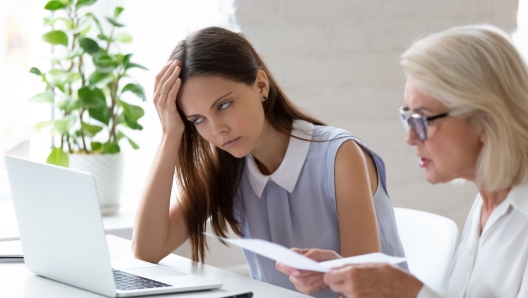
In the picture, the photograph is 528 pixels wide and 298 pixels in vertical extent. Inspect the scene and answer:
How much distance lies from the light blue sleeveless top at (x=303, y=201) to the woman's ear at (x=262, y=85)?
119 mm

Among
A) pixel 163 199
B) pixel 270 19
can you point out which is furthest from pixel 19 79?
pixel 163 199

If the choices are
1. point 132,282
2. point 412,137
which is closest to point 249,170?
point 132,282

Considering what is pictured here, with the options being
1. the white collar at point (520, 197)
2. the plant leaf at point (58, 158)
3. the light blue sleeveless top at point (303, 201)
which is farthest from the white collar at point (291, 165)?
the plant leaf at point (58, 158)

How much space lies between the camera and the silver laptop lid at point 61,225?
1.09 metres

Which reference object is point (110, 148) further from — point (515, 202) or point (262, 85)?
point (515, 202)

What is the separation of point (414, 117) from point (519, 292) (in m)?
0.29

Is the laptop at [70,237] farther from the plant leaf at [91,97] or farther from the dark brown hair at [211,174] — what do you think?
the plant leaf at [91,97]

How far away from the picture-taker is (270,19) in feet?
7.15

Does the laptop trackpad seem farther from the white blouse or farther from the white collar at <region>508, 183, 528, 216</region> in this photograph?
the white collar at <region>508, 183, 528, 216</region>

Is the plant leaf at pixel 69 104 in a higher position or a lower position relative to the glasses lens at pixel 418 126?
lower

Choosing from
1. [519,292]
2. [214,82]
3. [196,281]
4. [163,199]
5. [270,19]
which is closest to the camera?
[519,292]

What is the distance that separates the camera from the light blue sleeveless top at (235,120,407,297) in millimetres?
1532

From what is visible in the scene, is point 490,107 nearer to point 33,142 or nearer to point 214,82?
point 214,82

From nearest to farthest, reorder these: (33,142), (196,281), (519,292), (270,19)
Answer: (519,292) < (196,281) < (270,19) < (33,142)
